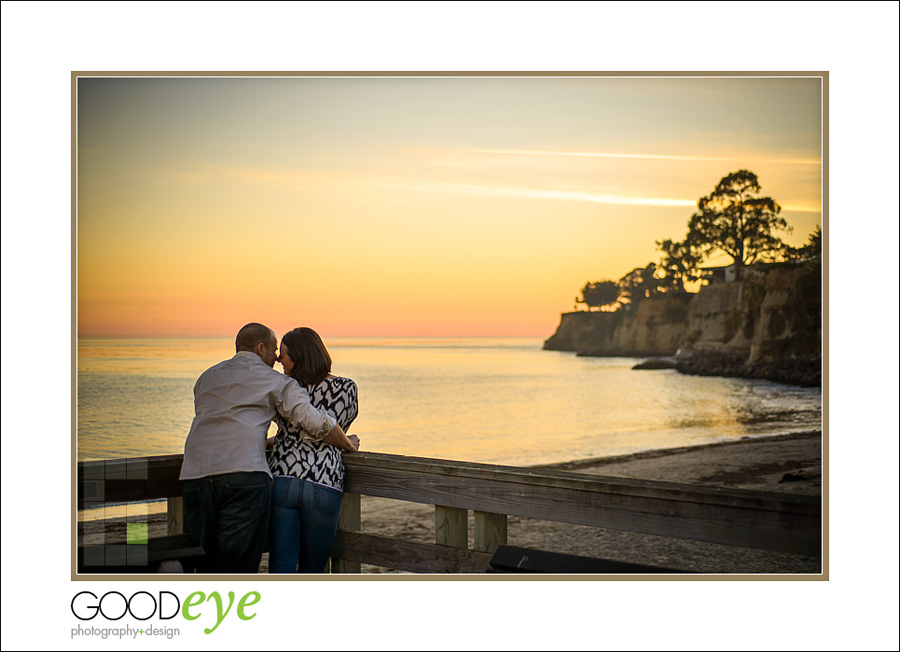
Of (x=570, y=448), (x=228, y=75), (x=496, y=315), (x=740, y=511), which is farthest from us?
(x=570, y=448)

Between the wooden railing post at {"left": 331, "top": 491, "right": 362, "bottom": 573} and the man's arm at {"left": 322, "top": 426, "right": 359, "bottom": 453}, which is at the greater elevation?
the man's arm at {"left": 322, "top": 426, "right": 359, "bottom": 453}

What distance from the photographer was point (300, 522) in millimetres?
2660

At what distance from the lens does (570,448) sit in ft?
59.0

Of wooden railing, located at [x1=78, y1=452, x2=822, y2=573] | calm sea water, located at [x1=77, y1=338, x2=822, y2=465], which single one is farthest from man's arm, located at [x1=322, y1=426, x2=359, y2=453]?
calm sea water, located at [x1=77, y1=338, x2=822, y2=465]

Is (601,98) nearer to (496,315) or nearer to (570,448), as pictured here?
(496,315)

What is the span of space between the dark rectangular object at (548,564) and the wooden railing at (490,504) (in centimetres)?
8

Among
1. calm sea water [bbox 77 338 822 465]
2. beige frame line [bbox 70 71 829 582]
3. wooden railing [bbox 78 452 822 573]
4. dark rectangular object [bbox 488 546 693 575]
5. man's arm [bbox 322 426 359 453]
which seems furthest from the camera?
calm sea water [bbox 77 338 822 465]

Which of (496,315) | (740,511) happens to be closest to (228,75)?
(740,511)

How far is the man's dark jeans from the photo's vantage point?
8.29 feet

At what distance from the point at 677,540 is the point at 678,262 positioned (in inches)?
599

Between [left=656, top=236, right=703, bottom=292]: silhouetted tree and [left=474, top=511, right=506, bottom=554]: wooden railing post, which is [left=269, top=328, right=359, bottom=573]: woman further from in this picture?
[left=656, top=236, right=703, bottom=292]: silhouetted tree

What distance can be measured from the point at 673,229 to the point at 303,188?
8.79 m

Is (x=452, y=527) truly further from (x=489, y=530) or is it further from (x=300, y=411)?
(x=300, y=411)

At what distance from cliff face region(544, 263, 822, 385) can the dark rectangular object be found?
13.5ft
